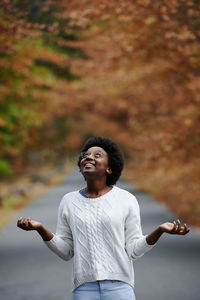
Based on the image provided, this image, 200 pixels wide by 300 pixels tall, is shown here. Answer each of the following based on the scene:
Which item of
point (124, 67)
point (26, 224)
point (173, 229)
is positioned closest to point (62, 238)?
point (26, 224)

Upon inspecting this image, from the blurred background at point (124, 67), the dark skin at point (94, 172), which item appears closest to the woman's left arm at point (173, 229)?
the dark skin at point (94, 172)

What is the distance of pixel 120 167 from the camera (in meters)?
4.74

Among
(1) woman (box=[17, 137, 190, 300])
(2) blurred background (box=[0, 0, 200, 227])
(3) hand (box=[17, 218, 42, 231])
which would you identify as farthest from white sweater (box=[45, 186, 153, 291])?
(2) blurred background (box=[0, 0, 200, 227])

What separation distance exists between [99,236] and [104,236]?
1.2 inches

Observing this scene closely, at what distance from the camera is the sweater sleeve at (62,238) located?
4.57m

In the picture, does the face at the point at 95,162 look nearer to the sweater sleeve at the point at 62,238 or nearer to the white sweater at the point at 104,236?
the white sweater at the point at 104,236

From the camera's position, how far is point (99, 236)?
14.4 feet

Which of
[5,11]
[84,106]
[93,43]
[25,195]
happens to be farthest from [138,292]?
[84,106]

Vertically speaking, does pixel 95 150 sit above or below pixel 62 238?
above

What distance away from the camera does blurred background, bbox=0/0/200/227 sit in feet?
32.7

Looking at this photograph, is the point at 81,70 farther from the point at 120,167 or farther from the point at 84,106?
the point at 84,106

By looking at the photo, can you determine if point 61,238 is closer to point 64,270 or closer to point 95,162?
point 95,162

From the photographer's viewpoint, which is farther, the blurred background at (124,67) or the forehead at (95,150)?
the blurred background at (124,67)

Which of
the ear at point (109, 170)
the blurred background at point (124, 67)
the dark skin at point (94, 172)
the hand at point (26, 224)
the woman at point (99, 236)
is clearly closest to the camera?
the hand at point (26, 224)
